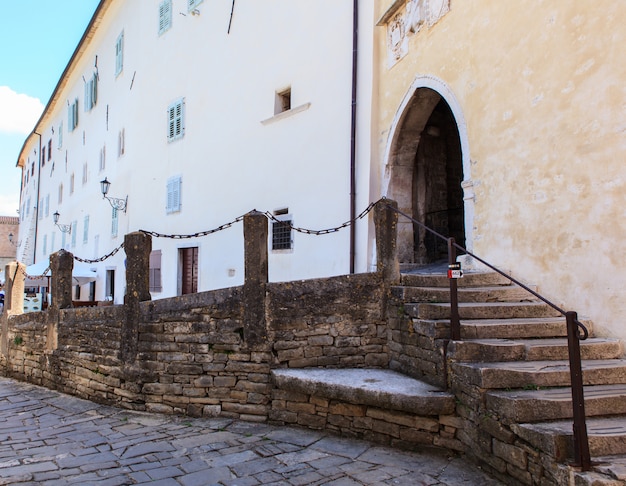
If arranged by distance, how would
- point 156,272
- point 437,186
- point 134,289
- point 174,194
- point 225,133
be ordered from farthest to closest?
point 156,272, point 174,194, point 225,133, point 437,186, point 134,289

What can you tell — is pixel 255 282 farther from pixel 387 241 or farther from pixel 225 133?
pixel 225 133

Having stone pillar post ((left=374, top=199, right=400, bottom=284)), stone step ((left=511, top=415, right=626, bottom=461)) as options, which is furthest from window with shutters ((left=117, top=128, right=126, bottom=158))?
stone step ((left=511, top=415, right=626, bottom=461))

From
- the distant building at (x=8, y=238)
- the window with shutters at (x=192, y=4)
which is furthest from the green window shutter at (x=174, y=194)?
the distant building at (x=8, y=238)

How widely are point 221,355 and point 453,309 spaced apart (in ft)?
9.57

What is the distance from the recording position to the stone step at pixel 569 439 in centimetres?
322

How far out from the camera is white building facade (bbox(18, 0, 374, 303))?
8883 millimetres

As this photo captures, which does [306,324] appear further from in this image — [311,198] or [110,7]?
[110,7]

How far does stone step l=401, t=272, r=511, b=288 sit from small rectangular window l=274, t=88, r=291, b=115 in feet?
18.8

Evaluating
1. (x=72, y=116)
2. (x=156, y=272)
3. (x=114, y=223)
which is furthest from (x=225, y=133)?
(x=72, y=116)

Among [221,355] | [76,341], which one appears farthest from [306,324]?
[76,341]

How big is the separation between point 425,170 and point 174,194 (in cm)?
712

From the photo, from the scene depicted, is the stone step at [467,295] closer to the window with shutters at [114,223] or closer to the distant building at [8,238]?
the window with shutters at [114,223]

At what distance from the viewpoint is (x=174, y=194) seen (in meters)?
13.3

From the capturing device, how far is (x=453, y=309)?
4551 mm
